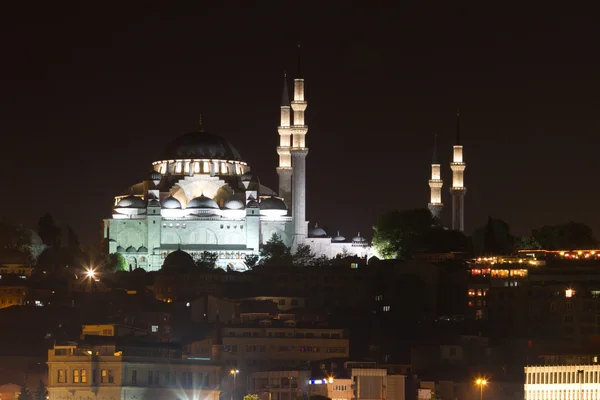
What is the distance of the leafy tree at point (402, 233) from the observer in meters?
109

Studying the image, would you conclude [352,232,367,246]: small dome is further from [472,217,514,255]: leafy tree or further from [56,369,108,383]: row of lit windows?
[56,369,108,383]: row of lit windows

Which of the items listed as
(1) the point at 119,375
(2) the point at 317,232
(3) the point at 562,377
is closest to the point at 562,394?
(3) the point at 562,377

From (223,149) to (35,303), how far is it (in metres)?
27.5

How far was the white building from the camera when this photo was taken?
74037mm

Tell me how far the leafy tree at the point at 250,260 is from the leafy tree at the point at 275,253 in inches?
14.8

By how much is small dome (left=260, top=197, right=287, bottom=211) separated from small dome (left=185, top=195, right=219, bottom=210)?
2594 millimetres

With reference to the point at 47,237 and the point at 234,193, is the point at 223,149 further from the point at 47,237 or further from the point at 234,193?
the point at 47,237

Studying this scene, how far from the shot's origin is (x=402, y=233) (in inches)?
4333

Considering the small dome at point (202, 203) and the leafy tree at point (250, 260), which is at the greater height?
the small dome at point (202, 203)

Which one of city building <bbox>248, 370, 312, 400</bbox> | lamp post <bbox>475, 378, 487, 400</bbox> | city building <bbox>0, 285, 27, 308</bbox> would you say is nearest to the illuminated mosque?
city building <bbox>0, 285, 27, 308</bbox>

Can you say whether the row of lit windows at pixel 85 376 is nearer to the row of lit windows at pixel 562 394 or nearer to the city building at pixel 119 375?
the city building at pixel 119 375

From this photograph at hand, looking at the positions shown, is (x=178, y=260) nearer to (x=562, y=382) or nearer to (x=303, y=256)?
(x=303, y=256)

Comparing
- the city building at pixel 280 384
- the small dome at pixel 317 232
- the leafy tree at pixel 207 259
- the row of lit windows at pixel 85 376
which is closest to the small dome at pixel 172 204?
the leafy tree at pixel 207 259

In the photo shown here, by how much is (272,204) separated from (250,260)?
230 inches
